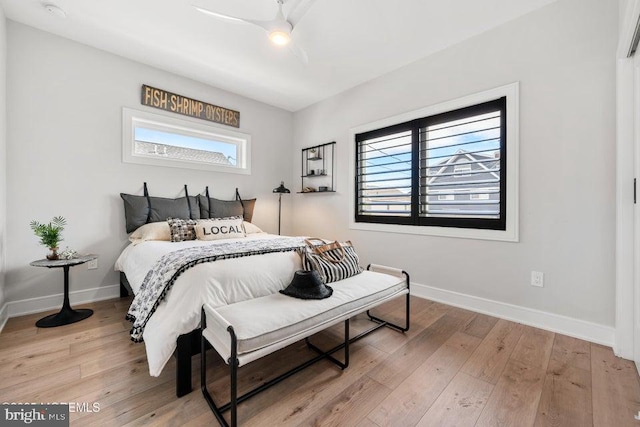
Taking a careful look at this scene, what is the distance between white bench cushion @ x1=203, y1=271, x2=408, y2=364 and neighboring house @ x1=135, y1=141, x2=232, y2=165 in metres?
2.66

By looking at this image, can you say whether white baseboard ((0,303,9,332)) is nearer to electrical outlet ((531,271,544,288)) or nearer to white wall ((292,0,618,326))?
white wall ((292,0,618,326))

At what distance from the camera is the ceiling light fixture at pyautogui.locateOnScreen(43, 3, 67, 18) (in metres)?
2.25

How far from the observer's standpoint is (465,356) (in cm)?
183

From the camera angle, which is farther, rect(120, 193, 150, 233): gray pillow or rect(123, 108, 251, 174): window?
rect(123, 108, 251, 174): window

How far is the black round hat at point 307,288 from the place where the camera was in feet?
5.60

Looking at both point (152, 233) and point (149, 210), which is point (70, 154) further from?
point (152, 233)

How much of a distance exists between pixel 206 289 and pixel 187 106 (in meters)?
2.89

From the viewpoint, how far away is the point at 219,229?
297cm

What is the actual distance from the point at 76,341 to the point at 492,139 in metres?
3.88

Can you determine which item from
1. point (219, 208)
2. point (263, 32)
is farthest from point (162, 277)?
point (263, 32)

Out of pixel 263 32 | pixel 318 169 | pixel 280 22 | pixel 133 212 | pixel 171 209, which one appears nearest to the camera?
pixel 280 22

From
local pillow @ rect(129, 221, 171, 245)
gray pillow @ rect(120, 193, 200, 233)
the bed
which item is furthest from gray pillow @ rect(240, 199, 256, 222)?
the bed

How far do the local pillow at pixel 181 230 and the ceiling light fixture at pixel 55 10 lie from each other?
6.62 feet

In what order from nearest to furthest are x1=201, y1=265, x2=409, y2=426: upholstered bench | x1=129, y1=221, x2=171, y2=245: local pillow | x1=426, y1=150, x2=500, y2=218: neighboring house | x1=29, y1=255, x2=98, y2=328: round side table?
x1=201, y1=265, x2=409, y2=426: upholstered bench < x1=29, y1=255, x2=98, y2=328: round side table < x1=426, y1=150, x2=500, y2=218: neighboring house < x1=129, y1=221, x2=171, y2=245: local pillow
